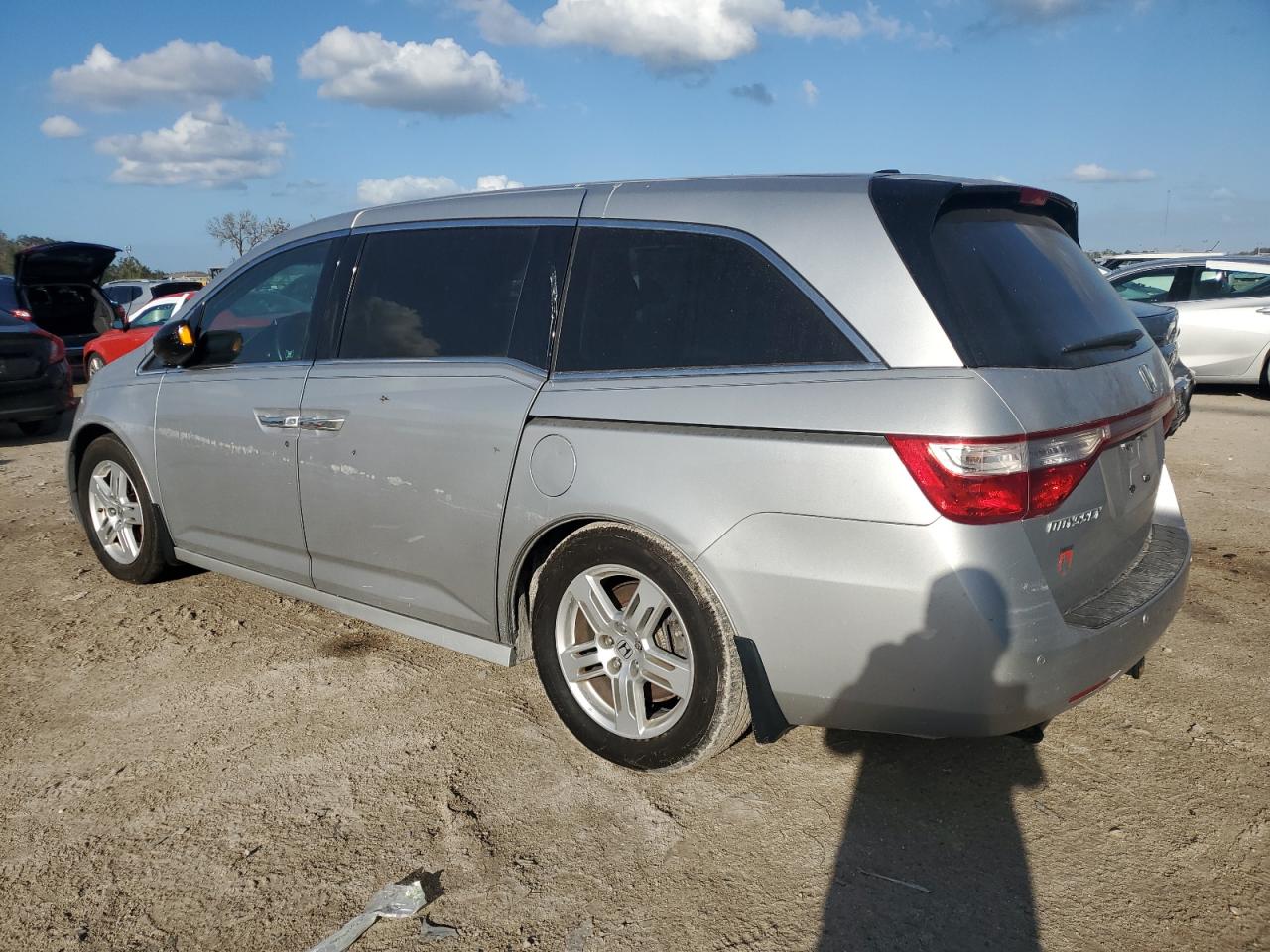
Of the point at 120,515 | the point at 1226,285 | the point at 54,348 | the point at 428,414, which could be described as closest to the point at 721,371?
the point at 428,414

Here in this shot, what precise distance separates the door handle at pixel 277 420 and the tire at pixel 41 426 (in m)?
7.46

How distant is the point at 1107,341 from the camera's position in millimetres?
3014

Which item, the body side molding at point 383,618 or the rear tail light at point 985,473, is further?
the body side molding at point 383,618

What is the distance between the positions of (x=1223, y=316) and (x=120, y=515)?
11.8 metres

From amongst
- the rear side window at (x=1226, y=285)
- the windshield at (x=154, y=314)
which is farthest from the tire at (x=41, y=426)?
the rear side window at (x=1226, y=285)

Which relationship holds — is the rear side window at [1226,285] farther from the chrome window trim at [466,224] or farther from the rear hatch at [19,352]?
the rear hatch at [19,352]

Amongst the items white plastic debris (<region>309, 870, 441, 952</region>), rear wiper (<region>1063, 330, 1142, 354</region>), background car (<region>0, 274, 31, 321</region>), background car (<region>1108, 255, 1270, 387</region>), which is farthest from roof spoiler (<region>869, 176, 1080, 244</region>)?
background car (<region>0, 274, 31, 321</region>)

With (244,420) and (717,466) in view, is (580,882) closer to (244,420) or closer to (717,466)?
(717,466)

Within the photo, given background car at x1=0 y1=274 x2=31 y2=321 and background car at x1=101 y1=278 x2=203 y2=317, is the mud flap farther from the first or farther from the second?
background car at x1=101 y1=278 x2=203 y2=317

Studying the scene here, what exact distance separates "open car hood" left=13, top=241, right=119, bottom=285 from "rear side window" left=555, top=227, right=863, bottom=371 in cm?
1137

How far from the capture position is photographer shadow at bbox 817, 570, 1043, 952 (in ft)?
8.05

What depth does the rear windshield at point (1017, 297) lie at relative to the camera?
2602mm

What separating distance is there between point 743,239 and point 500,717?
1891 millimetres

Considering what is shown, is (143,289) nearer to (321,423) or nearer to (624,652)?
(321,423)
